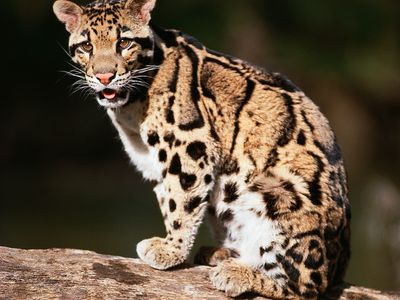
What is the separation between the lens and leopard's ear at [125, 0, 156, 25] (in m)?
8.49

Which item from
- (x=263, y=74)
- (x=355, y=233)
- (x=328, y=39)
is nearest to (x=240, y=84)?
(x=263, y=74)

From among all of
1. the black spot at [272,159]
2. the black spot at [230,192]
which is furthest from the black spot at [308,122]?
the black spot at [230,192]

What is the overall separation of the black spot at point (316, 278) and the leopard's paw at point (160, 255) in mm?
1241

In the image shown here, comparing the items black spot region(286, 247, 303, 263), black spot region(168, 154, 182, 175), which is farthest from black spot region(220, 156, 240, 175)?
black spot region(286, 247, 303, 263)

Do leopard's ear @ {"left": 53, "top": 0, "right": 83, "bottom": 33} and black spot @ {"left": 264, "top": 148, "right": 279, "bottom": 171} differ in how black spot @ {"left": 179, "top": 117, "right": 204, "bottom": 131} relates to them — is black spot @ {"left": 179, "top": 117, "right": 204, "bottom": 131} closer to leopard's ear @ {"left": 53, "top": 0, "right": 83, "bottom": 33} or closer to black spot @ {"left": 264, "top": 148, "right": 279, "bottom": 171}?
black spot @ {"left": 264, "top": 148, "right": 279, "bottom": 171}

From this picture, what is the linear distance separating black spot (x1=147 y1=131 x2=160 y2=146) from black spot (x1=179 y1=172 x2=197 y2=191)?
1.26ft

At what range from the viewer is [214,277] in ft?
27.1

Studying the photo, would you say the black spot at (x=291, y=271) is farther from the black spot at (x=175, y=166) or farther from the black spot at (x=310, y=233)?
the black spot at (x=175, y=166)

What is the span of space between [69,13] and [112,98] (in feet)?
3.04

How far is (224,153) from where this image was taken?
28.0 feet

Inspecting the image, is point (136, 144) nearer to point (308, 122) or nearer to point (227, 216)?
point (227, 216)

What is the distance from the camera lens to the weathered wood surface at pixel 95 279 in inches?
305

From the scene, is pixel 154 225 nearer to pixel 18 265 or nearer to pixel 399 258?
pixel 399 258

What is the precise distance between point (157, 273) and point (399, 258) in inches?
223
